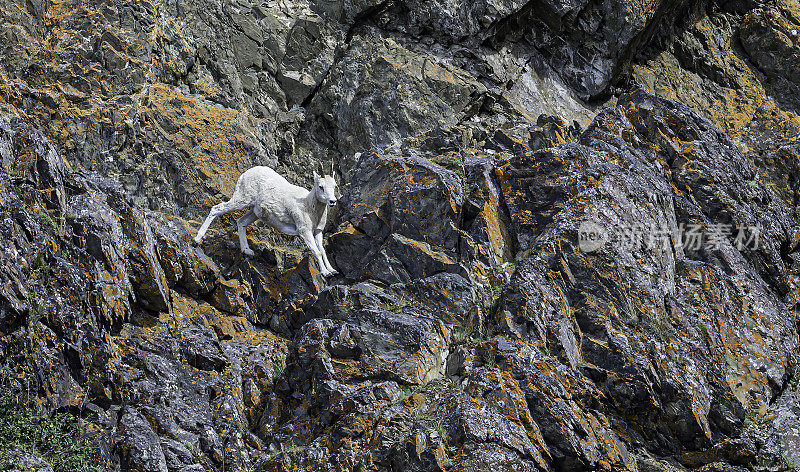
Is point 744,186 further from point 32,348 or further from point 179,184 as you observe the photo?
point 32,348

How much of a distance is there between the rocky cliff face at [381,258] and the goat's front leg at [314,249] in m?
0.34

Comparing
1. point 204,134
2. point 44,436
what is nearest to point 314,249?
point 204,134

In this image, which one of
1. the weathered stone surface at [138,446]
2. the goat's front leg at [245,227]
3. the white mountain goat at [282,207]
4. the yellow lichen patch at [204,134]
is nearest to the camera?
the weathered stone surface at [138,446]

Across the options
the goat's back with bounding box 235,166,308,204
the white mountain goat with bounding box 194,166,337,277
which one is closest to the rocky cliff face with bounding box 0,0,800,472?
the white mountain goat with bounding box 194,166,337,277

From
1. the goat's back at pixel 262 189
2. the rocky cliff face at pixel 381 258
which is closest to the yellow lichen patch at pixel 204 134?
the rocky cliff face at pixel 381 258

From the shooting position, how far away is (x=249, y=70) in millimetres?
22609

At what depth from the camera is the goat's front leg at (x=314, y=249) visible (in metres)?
15.5

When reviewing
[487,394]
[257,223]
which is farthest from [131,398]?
[257,223]

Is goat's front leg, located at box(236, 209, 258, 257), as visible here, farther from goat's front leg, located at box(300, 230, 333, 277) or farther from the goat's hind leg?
goat's front leg, located at box(300, 230, 333, 277)

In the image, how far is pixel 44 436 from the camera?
10.7 metres

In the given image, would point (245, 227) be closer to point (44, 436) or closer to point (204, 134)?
point (204, 134)

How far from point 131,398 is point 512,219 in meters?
7.88

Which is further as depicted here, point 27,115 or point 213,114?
point 213,114

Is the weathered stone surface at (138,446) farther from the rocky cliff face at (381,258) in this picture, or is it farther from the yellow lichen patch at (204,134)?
the yellow lichen patch at (204,134)
